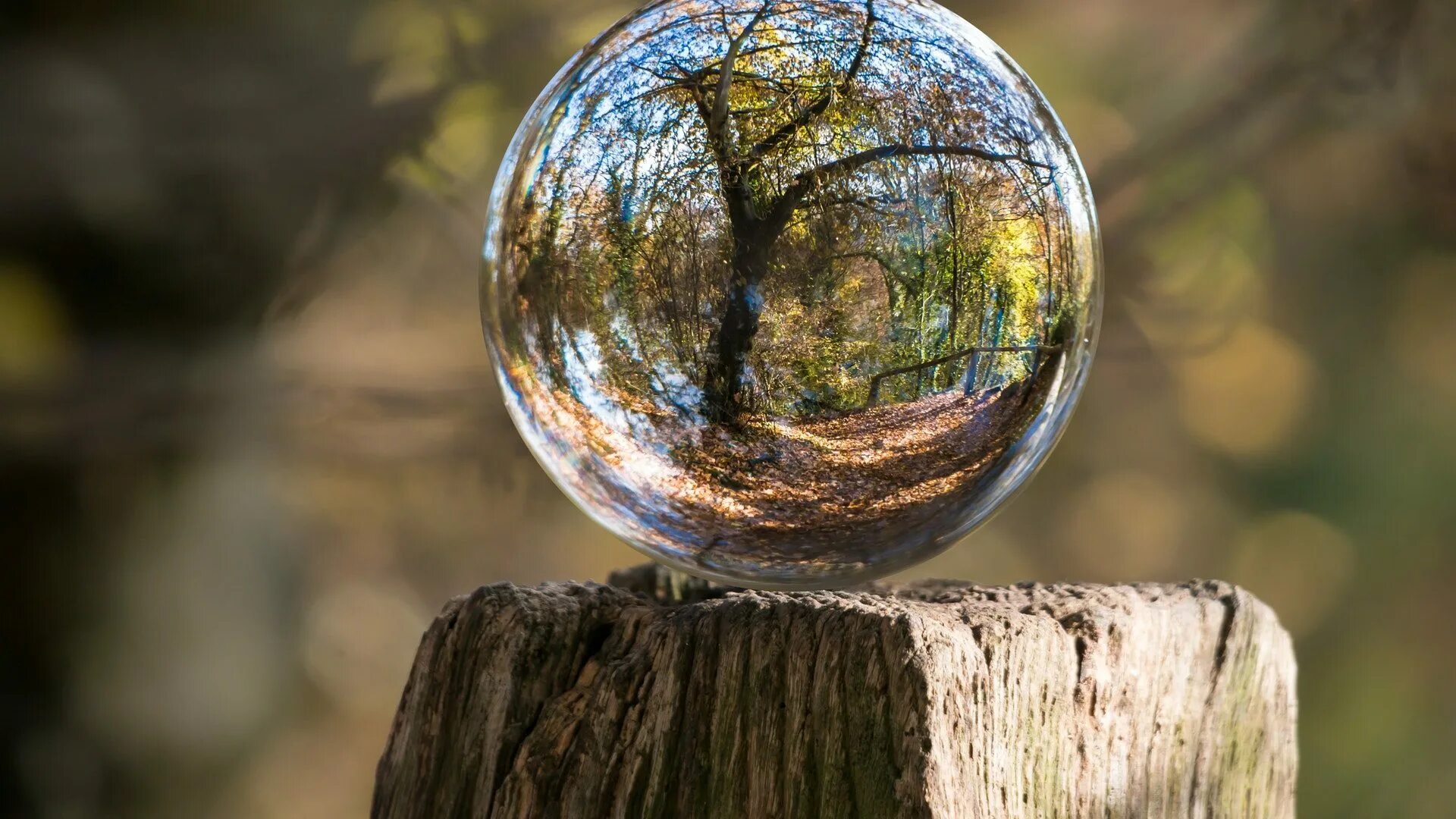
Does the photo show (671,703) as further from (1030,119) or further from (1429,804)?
(1429,804)

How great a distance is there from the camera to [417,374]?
336 cm

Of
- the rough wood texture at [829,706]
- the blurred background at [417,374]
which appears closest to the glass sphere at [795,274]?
the rough wood texture at [829,706]

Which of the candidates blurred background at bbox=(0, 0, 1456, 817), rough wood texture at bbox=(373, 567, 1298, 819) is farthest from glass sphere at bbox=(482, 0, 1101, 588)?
blurred background at bbox=(0, 0, 1456, 817)

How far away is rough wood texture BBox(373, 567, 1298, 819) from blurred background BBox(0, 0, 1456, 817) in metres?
1.66

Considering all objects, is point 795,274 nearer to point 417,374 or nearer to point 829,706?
point 829,706

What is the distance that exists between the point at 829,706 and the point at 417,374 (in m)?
2.29

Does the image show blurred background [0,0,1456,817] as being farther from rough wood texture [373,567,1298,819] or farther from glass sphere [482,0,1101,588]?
glass sphere [482,0,1101,588]

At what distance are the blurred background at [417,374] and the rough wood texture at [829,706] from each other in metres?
1.66

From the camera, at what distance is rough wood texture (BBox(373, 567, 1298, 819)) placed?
1.28 m

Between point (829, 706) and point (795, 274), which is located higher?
point (795, 274)

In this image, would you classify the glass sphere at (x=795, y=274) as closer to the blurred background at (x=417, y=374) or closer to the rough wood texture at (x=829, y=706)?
the rough wood texture at (x=829, y=706)

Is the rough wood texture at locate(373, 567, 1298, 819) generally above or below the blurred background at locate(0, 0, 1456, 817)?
below

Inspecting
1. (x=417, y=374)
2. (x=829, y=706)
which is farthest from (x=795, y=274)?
(x=417, y=374)

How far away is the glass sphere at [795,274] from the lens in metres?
1.28
